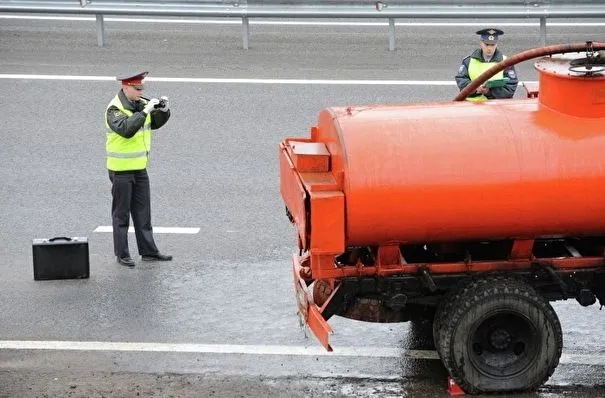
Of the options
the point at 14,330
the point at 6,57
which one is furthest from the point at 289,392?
the point at 6,57

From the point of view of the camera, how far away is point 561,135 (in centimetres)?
777

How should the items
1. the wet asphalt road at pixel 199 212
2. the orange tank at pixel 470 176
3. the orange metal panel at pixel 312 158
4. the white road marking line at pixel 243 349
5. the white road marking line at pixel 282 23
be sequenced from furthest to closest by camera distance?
1. the white road marking line at pixel 282 23
2. the white road marking line at pixel 243 349
3. the wet asphalt road at pixel 199 212
4. the orange metal panel at pixel 312 158
5. the orange tank at pixel 470 176

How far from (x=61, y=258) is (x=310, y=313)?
2.92 m

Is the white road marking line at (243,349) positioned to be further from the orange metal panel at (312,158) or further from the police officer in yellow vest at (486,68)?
the police officer in yellow vest at (486,68)

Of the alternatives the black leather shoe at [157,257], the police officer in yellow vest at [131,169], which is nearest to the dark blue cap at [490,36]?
the police officer in yellow vest at [131,169]

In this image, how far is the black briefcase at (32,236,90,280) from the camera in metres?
10.1

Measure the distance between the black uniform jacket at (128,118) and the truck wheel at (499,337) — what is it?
3.58m

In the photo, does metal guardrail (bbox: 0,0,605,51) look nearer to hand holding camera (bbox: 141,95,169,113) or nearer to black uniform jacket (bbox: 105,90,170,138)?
black uniform jacket (bbox: 105,90,170,138)

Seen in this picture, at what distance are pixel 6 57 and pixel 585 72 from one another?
1053 centimetres

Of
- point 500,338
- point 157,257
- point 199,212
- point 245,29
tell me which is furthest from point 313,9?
point 500,338

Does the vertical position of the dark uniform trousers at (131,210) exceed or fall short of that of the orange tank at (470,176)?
it falls short

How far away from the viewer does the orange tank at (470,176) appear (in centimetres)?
754

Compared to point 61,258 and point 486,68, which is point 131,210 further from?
point 486,68

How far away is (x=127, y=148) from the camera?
1057 centimetres
